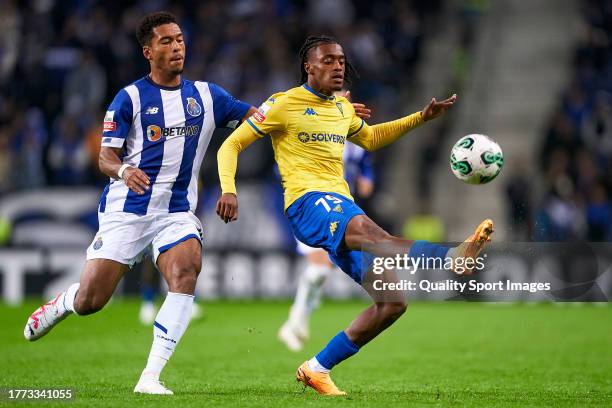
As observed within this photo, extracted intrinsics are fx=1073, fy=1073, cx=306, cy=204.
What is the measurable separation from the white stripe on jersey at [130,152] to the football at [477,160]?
6.78ft

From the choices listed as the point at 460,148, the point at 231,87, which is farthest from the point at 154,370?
the point at 231,87

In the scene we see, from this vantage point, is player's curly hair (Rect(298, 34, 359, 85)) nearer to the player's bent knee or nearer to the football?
the football

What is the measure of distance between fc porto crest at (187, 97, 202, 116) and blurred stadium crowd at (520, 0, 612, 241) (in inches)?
377

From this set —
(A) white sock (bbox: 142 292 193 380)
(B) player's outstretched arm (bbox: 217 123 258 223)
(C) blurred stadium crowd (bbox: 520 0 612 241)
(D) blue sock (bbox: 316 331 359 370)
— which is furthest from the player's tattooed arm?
(C) blurred stadium crowd (bbox: 520 0 612 241)

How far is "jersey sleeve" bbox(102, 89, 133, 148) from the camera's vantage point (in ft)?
22.6

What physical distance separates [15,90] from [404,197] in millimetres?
6941

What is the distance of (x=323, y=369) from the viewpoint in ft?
22.4

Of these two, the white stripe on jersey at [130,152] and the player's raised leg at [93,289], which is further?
the white stripe on jersey at [130,152]

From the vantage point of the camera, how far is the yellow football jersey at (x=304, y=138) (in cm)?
691

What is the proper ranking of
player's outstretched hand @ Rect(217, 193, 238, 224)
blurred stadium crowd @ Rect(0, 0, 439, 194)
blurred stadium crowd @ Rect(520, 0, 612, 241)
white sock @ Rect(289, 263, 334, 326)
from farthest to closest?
blurred stadium crowd @ Rect(0, 0, 439, 194)
blurred stadium crowd @ Rect(520, 0, 612, 241)
white sock @ Rect(289, 263, 334, 326)
player's outstretched hand @ Rect(217, 193, 238, 224)

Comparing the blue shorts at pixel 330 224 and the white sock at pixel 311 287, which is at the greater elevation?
the blue shorts at pixel 330 224

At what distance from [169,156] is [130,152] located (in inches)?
10.2

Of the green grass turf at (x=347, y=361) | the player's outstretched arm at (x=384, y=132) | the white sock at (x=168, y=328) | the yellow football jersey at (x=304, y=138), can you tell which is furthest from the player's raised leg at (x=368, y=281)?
the player's outstretched arm at (x=384, y=132)

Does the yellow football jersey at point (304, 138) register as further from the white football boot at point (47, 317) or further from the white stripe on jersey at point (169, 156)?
the white football boot at point (47, 317)
